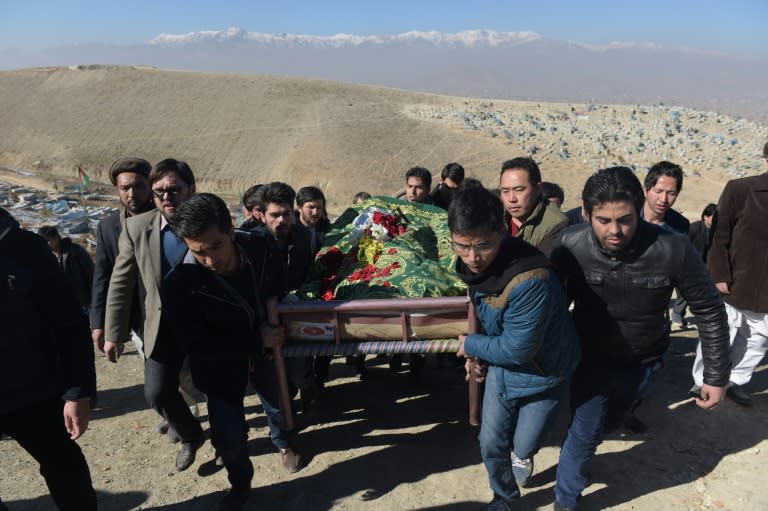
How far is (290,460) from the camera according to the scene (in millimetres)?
3430

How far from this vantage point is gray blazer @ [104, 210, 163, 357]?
10.4 ft

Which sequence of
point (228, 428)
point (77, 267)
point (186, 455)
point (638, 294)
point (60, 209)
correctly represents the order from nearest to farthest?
point (638, 294), point (228, 428), point (186, 455), point (77, 267), point (60, 209)

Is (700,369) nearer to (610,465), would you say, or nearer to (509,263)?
(610,465)

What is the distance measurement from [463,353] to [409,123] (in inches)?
955

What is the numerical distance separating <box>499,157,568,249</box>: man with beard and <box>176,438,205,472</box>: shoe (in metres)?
2.74

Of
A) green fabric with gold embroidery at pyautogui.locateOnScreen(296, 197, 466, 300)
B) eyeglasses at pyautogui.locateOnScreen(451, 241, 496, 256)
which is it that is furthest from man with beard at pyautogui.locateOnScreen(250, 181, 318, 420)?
eyeglasses at pyautogui.locateOnScreen(451, 241, 496, 256)

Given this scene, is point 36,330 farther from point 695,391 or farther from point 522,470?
point 695,391

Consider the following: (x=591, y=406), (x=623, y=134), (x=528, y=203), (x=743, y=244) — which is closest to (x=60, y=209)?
(x=528, y=203)

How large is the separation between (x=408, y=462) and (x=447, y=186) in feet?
10.0

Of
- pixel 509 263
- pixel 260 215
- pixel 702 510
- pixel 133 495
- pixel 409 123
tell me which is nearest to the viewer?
A: pixel 509 263

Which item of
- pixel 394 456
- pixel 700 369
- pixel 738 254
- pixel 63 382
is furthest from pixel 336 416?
pixel 738 254

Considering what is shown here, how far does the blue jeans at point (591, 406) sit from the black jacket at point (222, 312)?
183 centimetres

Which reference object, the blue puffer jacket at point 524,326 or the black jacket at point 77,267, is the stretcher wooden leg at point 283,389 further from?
the black jacket at point 77,267

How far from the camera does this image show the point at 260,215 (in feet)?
12.8
